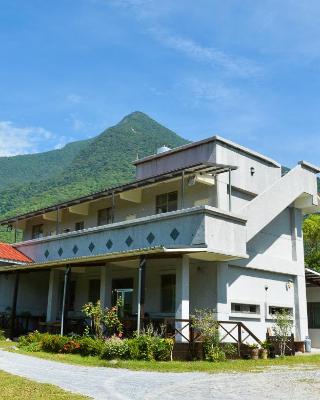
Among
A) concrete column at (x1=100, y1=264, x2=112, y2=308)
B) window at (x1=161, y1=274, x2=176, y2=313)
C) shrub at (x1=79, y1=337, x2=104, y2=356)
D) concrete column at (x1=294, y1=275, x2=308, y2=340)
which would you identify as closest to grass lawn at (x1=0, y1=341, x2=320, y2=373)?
shrub at (x1=79, y1=337, x2=104, y2=356)

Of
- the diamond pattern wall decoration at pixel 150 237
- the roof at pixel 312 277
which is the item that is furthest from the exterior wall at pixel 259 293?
the diamond pattern wall decoration at pixel 150 237

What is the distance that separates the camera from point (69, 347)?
57.9ft

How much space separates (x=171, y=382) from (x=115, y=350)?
442 cm

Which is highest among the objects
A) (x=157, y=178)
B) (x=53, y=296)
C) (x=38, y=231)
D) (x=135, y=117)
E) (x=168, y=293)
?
(x=135, y=117)

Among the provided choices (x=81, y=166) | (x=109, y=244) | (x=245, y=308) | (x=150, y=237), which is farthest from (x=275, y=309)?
(x=81, y=166)

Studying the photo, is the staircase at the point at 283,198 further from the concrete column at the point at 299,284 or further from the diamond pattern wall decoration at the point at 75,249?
the diamond pattern wall decoration at the point at 75,249

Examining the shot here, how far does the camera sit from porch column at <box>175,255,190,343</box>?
17.6 meters

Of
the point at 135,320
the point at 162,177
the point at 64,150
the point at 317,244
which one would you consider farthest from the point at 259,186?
the point at 64,150

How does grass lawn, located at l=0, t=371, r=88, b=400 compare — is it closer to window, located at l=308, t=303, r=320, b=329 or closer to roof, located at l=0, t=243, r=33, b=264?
roof, located at l=0, t=243, r=33, b=264

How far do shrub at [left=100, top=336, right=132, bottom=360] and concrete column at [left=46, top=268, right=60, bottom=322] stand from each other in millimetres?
8300

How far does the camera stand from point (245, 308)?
21.6 meters

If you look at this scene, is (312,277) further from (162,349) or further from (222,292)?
(162,349)

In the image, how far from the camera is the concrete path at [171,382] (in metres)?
9.66

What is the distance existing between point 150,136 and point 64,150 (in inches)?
1444
